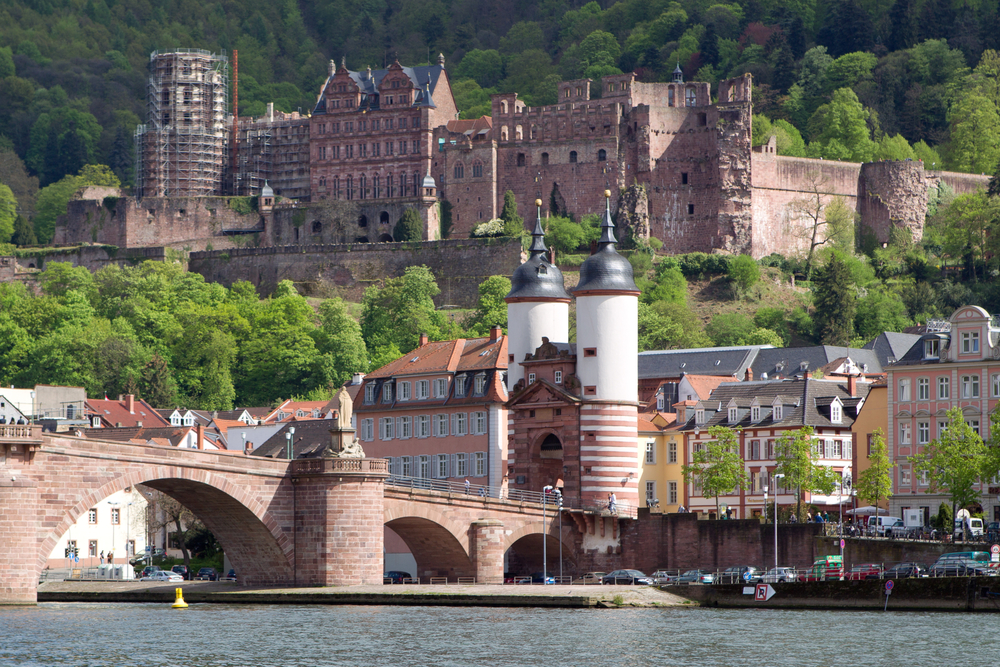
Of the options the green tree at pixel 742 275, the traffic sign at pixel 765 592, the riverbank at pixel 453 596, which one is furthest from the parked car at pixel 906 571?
the green tree at pixel 742 275

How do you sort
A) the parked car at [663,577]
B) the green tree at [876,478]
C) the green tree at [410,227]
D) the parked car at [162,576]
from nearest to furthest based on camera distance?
the parked car at [663,577]
the green tree at [876,478]
the parked car at [162,576]
the green tree at [410,227]

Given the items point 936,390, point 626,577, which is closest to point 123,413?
point 626,577

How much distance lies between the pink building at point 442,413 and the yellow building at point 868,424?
49.6ft

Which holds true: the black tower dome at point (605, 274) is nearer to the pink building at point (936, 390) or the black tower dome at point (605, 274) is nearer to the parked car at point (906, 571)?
the pink building at point (936, 390)

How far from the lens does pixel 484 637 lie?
6216cm

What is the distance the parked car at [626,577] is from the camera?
7888cm

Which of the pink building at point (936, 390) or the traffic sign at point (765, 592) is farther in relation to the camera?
the pink building at point (936, 390)

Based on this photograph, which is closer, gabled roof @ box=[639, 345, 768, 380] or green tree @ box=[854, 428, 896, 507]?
green tree @ box=[854, 428, 896, 507]

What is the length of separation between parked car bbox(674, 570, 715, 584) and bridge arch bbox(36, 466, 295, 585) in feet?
46.6

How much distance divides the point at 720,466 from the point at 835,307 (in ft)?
176

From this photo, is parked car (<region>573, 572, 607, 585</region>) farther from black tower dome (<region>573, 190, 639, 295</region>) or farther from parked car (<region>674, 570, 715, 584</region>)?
black tower dome (<region>573, 190, 639, 295</region>)

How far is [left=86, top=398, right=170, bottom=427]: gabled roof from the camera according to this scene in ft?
390

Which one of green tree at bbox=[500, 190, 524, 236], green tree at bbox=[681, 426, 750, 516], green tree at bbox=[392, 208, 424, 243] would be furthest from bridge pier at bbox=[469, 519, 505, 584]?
green tree at bbox=[392, 208, 424, 243]

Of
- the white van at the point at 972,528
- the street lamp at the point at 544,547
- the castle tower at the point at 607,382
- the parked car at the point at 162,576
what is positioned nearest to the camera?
the white van at the point at 972,528
